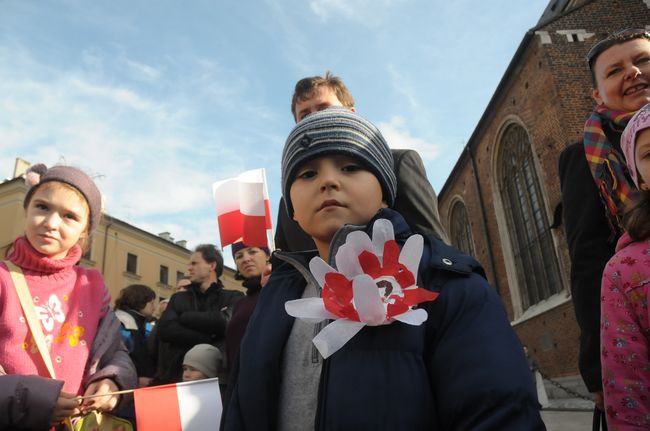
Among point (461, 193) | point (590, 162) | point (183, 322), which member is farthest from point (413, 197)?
point (461, 193)

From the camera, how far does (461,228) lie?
24062mm

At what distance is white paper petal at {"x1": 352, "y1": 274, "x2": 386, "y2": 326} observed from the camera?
1.10 m

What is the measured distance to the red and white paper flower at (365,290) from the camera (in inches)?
43.4

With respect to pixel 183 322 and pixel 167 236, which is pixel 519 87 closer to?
pixel 183 322

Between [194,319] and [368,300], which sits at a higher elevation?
[194,319]

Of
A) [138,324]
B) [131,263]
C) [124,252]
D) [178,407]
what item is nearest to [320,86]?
[178,407]

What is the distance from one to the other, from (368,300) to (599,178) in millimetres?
1494

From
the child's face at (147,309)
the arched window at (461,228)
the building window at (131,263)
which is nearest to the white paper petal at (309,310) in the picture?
the child's face at (147,309)

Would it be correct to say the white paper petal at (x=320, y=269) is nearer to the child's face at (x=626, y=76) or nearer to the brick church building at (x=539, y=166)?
the child's face at (x=626, y=76)

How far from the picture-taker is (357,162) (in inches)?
59.7

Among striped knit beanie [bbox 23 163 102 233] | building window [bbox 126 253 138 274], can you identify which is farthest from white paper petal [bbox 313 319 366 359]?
building window [bbox 126 253 138 274]

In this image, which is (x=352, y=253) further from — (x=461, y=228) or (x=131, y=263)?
(x=131, y=263)

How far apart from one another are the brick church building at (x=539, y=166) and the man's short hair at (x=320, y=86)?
1152cm

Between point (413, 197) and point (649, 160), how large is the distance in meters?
0.82
